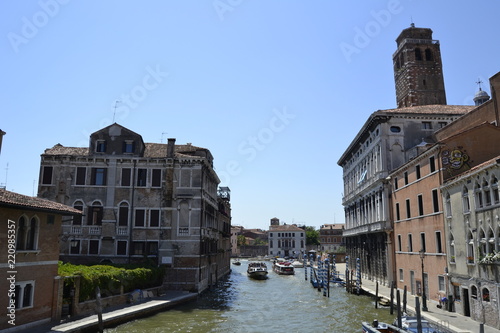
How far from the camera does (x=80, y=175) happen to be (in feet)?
105

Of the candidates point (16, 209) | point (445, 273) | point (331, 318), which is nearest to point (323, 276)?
point (331, 318)

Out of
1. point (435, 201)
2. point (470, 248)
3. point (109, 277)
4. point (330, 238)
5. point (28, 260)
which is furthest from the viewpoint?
point (330, 238)

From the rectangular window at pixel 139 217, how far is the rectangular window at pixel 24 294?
563 inches

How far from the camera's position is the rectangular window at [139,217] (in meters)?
31.5

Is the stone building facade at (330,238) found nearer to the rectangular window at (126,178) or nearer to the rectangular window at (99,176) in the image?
the rectangular window at (126,178)

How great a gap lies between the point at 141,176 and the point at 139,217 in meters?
3.23

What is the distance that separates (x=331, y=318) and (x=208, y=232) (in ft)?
47.6

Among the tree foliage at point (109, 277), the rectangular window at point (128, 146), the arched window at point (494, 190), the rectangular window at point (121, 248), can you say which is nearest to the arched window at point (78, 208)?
the rectangular window at point (121, 248)

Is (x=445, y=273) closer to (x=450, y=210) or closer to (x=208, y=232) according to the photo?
(x=450, y=210)

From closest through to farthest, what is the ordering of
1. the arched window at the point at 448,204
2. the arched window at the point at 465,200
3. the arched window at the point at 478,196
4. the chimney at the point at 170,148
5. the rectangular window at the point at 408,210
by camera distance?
the arched window at the point at 478,196 < the arched window at the point at 465,200 < the arched window at the point at 448,204 < the rectangular window at the point at 408,210 < the chimney at the point at 170,148

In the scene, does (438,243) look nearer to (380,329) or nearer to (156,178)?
(380,329)

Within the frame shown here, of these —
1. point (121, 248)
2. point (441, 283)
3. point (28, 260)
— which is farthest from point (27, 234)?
point (441, 283)

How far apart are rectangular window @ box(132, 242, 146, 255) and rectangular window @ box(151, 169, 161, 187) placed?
4.60m

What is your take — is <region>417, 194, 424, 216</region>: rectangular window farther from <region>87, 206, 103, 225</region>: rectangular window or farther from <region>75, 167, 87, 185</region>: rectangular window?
<region>75, 167, 87, 185</region>: rectangular window
